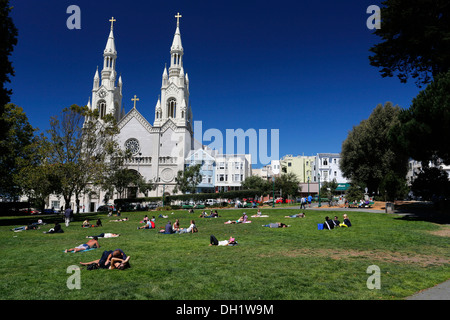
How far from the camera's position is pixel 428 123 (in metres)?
20.3

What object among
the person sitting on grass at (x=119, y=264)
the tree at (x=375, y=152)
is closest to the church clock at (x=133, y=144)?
the tree at (x=375, y=152)

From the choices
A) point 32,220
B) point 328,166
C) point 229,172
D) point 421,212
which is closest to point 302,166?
point 328,166

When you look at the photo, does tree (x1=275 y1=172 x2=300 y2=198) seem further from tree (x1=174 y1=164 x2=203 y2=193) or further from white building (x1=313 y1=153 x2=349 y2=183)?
white building (x1=313 y1=153 x2=349 y2=183)

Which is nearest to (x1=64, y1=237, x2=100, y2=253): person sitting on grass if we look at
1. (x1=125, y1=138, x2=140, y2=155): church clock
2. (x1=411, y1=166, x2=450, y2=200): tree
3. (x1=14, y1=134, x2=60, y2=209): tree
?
(x1=14, y1=134, x2=60, y2=209): tree

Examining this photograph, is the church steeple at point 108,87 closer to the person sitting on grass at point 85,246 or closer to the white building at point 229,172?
the white building at point 229,172

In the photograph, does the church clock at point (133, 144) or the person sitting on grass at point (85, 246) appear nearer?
the person sitting on grass at point (85, 246)

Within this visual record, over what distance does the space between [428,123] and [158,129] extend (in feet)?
204

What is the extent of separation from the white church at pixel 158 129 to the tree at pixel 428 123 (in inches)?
2186

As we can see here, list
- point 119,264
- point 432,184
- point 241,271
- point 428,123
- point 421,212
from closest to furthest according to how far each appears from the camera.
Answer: point 241,271 → point 119,264 → point 428,123 → point 421,212 → point 432,184

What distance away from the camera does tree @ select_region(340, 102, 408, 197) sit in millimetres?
41312

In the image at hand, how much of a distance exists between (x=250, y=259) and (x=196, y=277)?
284 cm

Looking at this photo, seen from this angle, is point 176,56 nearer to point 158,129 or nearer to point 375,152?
point 158,129

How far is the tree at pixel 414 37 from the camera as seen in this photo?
72.7 feet
